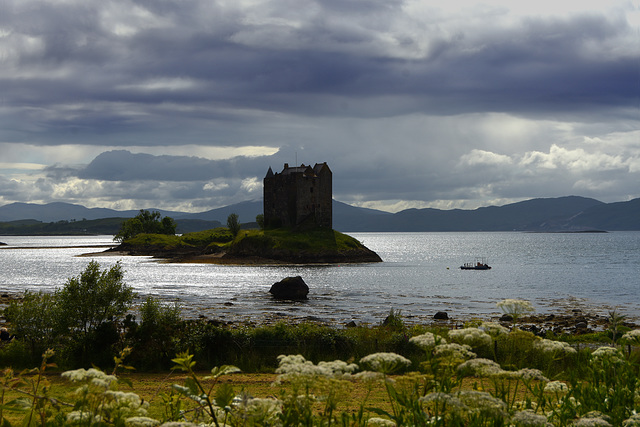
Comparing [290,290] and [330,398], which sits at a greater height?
[330,398]

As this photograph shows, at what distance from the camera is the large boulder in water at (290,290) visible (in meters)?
66.2

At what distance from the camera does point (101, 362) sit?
79.7ft

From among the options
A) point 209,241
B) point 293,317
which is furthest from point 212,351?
point 209,241

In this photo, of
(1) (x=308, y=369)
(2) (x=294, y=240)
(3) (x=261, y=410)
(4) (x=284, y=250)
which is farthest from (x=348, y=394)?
(2) (x=294, y=240)

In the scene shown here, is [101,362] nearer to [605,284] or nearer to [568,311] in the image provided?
[568,311]

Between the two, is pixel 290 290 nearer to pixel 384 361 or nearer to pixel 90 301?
pixel 90 301

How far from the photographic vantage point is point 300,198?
147 meters

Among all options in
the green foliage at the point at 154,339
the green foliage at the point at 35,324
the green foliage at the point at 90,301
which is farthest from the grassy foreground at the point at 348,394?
the green foliage at the point at 90,301

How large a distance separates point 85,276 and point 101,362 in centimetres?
453

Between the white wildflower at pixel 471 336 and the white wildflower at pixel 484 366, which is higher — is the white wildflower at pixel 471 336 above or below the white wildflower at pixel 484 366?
above

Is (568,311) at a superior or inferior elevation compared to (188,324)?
inferior

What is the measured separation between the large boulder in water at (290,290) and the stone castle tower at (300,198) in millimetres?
77974

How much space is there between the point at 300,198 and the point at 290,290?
81927mm

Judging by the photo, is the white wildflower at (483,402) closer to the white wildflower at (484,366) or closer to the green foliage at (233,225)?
the white wildflower at (484,366)
